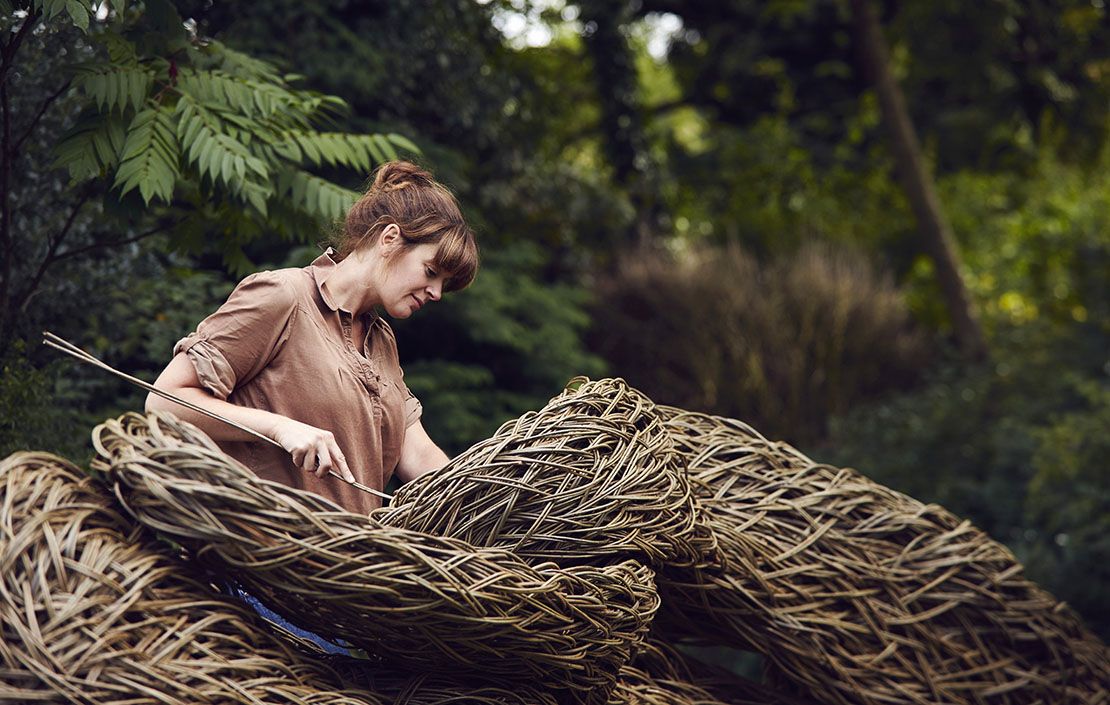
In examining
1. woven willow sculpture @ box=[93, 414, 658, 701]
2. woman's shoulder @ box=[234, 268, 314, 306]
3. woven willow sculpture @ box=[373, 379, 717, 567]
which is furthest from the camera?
woman's shoulder @ box=[234, 268, 314, 306]

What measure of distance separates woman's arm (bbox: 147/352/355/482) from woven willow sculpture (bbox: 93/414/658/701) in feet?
0.35

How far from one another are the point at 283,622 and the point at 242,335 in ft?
1.70

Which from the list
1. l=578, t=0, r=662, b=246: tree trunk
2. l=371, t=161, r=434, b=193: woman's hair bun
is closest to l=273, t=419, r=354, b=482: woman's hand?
l=371, t=161, r=434, b=193: woman's hair bun

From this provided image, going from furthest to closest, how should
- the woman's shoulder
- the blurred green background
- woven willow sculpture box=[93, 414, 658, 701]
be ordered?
the blurred green background → the woman's shoulder → woven willow sculpture box=[93, 414, 658, 701]

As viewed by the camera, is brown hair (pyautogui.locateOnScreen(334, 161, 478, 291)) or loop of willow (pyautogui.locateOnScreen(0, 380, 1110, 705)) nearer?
loop of willow (pyautogui.locateOnScreen(0, 380, 1110, 705))

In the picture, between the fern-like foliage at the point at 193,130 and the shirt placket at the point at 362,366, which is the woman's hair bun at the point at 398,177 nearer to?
the shirt placket at the point at 362,366

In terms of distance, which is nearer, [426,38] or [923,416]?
[426,38]

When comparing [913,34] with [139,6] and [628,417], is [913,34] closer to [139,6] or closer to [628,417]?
[139,6]

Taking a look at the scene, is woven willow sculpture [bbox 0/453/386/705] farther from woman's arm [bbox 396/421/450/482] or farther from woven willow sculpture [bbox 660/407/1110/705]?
woven willow sculpture [bbox 660/407/1110/705]

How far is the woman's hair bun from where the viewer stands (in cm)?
244

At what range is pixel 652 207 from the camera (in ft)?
35.7

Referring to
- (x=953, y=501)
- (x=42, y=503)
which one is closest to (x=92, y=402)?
(x=42, y=503)

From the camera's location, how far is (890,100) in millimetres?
9836

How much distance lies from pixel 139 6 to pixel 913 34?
7.95 metres
